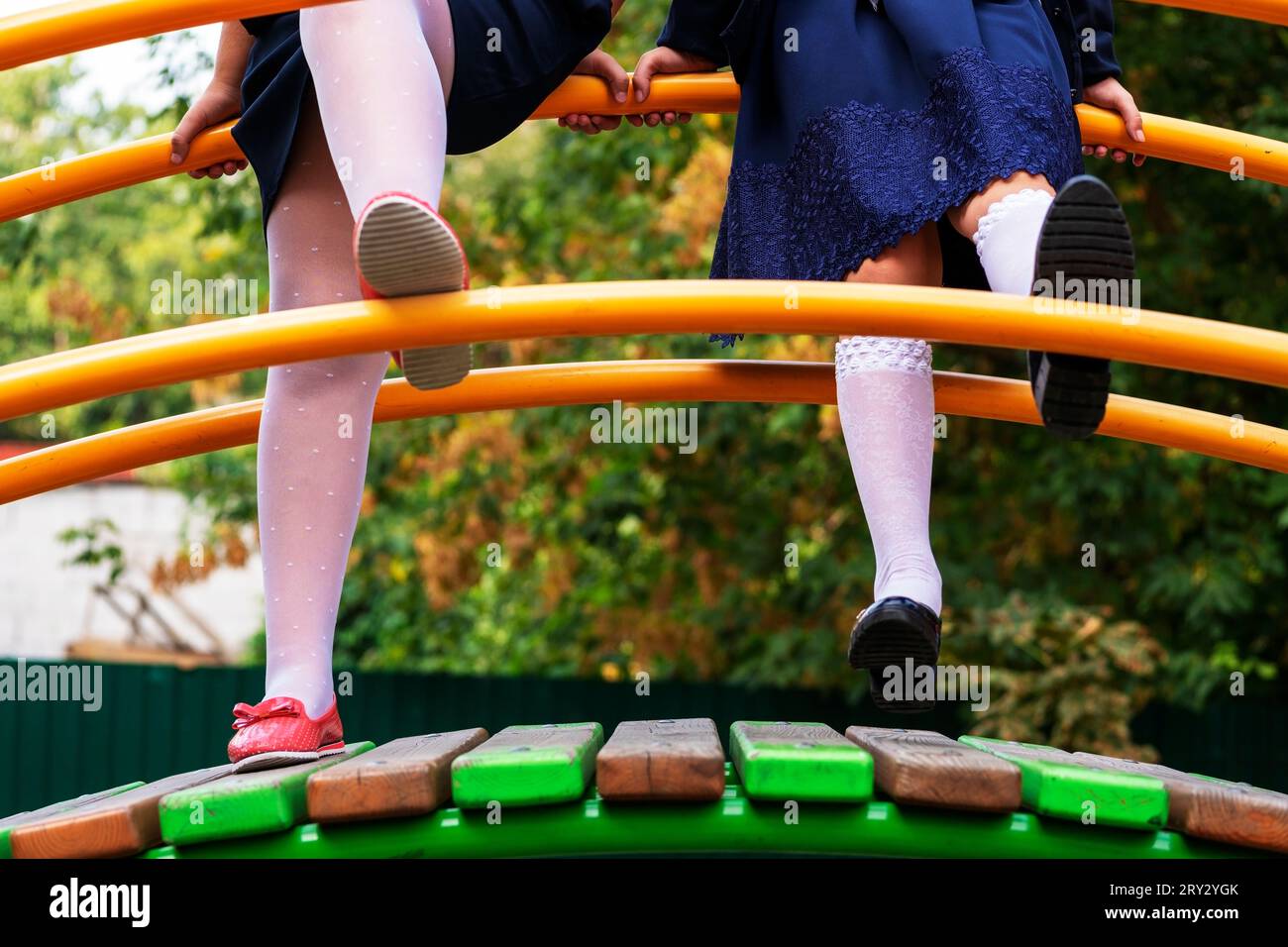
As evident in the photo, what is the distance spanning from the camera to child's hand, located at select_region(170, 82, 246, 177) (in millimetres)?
1637

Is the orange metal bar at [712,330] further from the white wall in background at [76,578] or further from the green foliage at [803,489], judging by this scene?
the white wall in background at [76,578]

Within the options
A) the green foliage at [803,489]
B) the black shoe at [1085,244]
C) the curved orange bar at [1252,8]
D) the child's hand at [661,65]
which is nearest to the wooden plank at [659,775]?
the black shoe at [1085,244]

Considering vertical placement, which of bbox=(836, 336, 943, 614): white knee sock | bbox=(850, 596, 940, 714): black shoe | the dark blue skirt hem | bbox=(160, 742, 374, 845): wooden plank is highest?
the dark blue skirt hem

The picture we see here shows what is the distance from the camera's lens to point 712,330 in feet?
3.76

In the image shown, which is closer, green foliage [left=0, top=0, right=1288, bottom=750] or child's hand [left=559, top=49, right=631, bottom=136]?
child's hand [left=559, top=49, right=631, bottom=136]

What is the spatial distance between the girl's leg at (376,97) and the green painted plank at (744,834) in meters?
0.53

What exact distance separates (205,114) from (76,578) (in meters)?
13.7

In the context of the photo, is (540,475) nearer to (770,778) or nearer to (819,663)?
(819,663)

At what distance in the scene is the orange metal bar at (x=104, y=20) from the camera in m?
1.17

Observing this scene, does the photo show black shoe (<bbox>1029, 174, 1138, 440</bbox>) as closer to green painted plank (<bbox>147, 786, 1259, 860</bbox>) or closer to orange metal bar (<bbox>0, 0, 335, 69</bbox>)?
green painted plank (<bbox>147, 786, 1259, 860</bbox>)

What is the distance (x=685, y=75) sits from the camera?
1686 mm

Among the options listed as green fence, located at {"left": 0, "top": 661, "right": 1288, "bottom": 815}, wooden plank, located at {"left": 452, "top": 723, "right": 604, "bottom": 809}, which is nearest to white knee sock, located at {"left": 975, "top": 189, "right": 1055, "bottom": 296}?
wooden plank, located at {"left": 452, "top": 723, "right": 604, "bottom": 809}

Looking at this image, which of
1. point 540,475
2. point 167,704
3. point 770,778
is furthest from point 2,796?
point 770,778

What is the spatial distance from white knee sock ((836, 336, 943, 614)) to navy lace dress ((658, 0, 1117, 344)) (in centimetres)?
11
